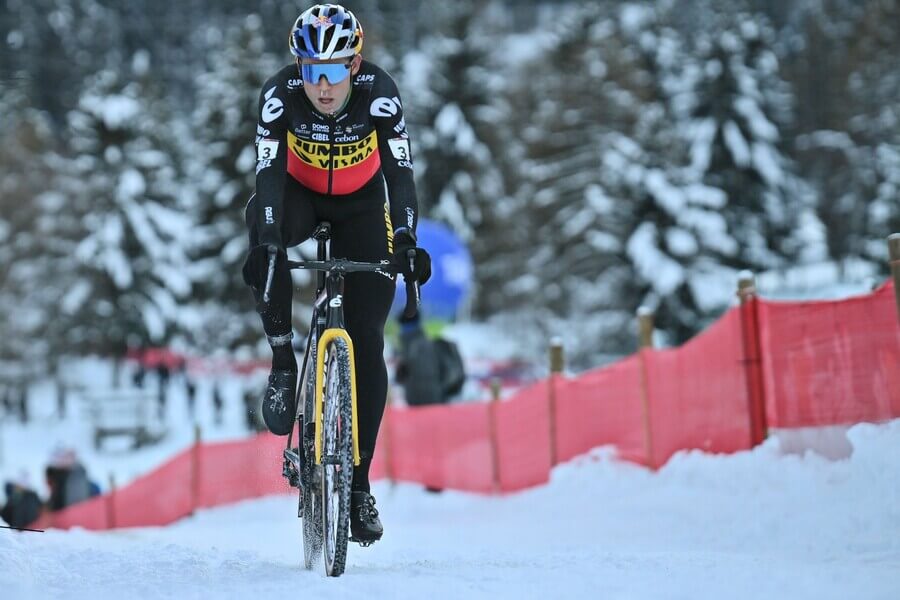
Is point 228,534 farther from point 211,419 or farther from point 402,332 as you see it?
point 211,419

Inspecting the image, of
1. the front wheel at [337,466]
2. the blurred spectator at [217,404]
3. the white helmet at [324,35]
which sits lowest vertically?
the front wheel at [337,466]

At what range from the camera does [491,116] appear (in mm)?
53781

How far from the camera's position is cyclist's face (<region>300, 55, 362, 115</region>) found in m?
5.48

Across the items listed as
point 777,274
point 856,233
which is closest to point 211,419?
point 777,274

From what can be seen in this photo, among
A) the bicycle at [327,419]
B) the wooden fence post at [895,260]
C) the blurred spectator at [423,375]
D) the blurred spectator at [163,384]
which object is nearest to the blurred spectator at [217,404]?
the blurred spectator at [163,384]

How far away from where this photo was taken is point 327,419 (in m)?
5.20

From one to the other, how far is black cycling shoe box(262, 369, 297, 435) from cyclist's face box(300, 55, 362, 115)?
1.25m

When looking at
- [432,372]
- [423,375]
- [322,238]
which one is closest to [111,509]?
[423,375]

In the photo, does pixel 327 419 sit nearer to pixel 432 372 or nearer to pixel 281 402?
pixel 281 402

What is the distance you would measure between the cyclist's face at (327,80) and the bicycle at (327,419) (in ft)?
2.01

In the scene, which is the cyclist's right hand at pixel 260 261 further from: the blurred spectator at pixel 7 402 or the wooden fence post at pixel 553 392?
the blurred spectator at pixel 7 402

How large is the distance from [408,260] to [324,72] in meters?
0.96

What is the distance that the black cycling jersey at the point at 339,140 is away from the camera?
552cm

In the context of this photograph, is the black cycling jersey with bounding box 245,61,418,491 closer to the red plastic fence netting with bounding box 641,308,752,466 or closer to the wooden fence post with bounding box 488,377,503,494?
the red plastic fence netting with bounding box 641,308,752,466
